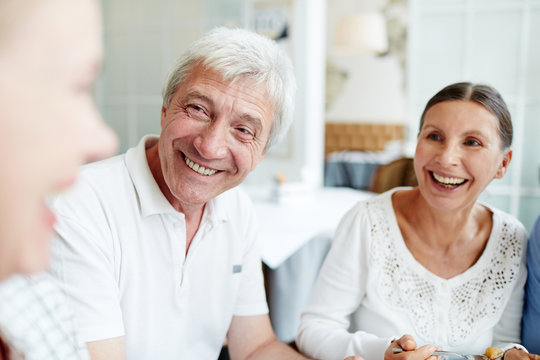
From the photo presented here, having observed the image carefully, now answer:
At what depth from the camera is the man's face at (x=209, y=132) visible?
1.01 metres

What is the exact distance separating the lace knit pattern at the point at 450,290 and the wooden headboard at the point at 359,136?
598 cm

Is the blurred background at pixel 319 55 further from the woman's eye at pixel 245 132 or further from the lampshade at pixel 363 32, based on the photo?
the woman's eye at pixel 245 132

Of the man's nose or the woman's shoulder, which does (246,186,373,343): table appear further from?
the man's nose

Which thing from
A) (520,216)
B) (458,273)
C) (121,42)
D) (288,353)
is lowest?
(520,216)

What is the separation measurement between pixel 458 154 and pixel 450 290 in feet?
1.10

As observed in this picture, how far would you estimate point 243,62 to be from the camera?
3.32 ft

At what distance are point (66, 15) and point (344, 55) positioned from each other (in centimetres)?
741

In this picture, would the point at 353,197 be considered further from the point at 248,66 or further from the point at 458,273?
the point at 248,66

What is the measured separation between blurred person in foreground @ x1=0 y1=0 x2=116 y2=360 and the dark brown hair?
1.00 metres

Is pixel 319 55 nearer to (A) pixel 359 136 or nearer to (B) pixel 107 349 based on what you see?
(B) pixel 107 349

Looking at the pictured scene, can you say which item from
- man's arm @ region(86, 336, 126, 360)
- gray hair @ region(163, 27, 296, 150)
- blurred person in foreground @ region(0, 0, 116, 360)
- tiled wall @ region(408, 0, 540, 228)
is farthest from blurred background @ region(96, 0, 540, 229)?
blurred person in foreground @ region(0, 0, 116, 360)

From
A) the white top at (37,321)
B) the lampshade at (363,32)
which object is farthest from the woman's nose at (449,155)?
the lampshade at (363,32)

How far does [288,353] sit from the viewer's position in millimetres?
1194

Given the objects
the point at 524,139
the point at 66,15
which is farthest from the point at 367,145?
the point at 66,15
